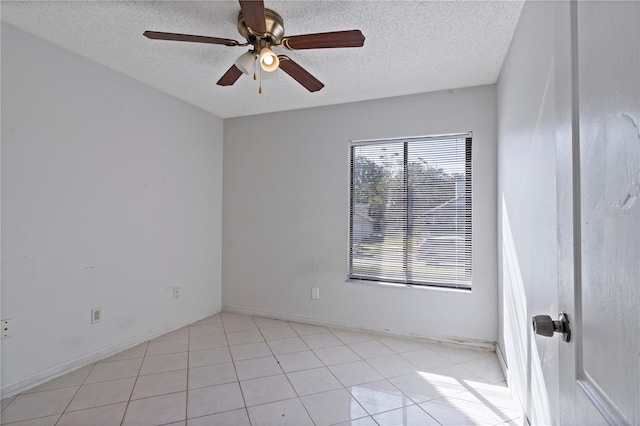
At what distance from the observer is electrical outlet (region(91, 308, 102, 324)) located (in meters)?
2.54

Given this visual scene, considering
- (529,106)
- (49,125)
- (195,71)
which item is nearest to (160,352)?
(49,125)

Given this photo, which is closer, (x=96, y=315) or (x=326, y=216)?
(x=96, y=315)

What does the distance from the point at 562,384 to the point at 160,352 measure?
2.92 meters

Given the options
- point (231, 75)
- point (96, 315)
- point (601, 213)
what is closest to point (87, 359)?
point (96, 315)

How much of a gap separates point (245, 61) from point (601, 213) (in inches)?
77.7

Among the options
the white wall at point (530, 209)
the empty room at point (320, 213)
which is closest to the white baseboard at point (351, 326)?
the empty room at point (320, 213)

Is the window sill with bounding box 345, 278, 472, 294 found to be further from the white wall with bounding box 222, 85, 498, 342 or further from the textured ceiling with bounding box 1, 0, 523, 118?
the textured ceiling with bounding box 1, 0, 523, 118

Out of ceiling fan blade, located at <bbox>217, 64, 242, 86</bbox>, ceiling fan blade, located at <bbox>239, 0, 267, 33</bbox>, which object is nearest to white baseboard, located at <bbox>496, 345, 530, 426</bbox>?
ceiling fan blade, located at <bbox>239, 0, 267, 33</bbox>

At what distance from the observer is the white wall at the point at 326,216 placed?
2873 mm

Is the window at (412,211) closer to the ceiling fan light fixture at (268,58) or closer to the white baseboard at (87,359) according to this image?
the ceiling fan light fixture at (268,58)

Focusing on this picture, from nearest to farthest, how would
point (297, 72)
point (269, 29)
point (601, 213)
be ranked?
point (601, 213) < point (269, 29) < point (297, 72)

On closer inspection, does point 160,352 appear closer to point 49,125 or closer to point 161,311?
point 161,311

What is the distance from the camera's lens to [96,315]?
2.57 meters

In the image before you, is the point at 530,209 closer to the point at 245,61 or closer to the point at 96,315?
the point at 245,61
